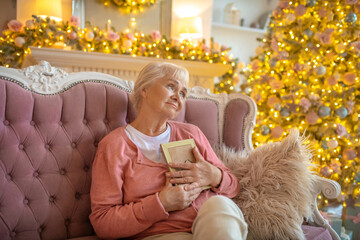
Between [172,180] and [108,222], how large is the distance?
0.29 meters

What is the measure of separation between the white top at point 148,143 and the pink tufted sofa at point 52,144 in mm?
190

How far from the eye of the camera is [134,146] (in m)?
1.26

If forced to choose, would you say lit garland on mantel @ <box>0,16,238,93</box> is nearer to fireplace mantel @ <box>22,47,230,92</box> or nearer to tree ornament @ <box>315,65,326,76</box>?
fireplace mantel @ <box>22,47,230,92</box>

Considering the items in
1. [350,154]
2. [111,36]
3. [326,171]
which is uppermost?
[111,36]

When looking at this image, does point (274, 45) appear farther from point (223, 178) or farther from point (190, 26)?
point (223, 178)

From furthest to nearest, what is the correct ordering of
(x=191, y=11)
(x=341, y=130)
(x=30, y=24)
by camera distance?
(x=191, y=11), (x=341, y=130), (x=30, y=24)

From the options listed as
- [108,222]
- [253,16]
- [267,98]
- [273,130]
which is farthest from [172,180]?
[253,16]

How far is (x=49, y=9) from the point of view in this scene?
2.69 meters

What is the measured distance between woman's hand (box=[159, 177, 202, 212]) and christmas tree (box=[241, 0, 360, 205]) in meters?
1.62

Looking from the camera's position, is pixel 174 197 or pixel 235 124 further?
pixel 235 124

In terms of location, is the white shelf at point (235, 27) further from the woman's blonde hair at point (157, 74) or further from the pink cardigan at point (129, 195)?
the pink cardigan at point (129, 195)

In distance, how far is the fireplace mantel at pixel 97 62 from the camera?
256 centimetres

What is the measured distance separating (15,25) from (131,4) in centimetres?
128

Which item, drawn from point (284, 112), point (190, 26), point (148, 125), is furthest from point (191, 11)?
point (148, 125)
